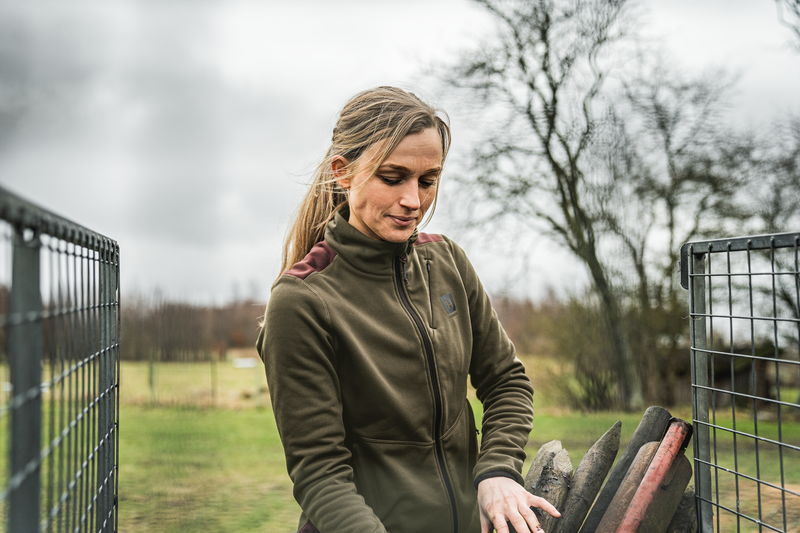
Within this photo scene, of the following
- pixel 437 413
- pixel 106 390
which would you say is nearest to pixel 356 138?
pixel 437 413

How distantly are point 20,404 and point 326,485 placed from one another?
0.56 m

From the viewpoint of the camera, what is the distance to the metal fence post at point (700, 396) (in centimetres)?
133

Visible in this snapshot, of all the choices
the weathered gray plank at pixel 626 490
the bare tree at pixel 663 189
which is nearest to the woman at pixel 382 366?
the weathered gray plank at pixel 626 490

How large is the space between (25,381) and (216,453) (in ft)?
25.9

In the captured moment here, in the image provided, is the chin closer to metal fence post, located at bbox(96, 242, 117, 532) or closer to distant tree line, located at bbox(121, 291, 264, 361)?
metal fence post, located at bbox(96, 242, 117, 532)

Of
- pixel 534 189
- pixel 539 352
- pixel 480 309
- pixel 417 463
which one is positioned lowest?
pixel 539 352

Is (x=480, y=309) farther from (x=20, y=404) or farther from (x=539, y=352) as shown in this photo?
(x=539, y=352)

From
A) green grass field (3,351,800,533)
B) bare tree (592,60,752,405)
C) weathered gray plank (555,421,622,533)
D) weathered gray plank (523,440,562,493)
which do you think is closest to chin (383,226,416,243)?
weathered gray plank (523,440,562,493)

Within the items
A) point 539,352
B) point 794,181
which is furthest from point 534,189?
point 794,181

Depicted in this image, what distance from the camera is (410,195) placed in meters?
1.14

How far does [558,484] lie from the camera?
134 centimetres

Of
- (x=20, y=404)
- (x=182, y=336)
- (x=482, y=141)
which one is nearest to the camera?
(x=20, y=404)

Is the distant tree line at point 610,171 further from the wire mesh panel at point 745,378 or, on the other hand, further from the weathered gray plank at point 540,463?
the weathered gray plank at point 540,463

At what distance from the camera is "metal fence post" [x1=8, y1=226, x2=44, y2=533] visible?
2.05 feet
